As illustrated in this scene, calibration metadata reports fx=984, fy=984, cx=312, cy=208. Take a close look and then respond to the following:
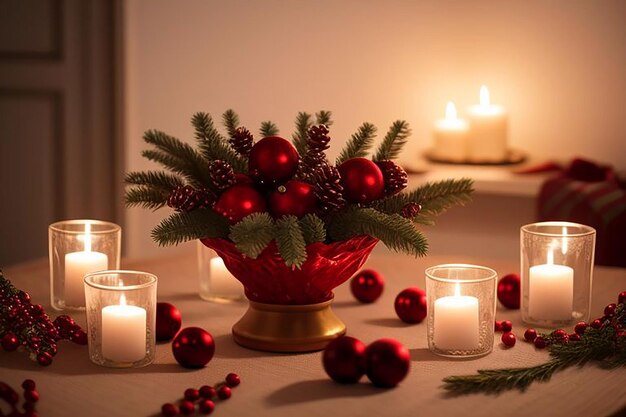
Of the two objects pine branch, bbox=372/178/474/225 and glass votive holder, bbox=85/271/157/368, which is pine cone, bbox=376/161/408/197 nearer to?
pine branch, bbox=372/178/474/225

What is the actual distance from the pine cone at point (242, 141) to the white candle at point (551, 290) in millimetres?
434

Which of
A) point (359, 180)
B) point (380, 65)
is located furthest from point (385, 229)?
point (380, 65)

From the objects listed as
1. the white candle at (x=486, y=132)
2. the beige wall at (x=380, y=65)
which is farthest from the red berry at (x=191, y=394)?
the beige wall at (x=380, y=65)

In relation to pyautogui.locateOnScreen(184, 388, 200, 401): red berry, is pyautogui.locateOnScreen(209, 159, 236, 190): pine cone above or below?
above

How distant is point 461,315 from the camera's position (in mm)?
1201

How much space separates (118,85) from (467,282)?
2.10 metres

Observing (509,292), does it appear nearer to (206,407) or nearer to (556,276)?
(556,276)

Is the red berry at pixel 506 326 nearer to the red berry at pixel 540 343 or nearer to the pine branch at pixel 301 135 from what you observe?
the red berry at pixel 540 343

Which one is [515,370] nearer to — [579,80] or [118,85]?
[579,80]

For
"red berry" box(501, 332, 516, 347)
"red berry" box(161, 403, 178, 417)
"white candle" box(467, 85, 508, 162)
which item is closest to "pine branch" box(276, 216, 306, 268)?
"red berry" box(161, 403, 178, 417)

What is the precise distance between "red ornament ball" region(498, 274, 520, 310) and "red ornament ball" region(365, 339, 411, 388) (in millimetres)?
419

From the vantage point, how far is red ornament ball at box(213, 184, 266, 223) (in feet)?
3.88

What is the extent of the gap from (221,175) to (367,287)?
37cm

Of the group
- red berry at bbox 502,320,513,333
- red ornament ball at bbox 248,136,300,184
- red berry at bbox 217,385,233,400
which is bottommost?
red berry at bbox 217,385,233,400
